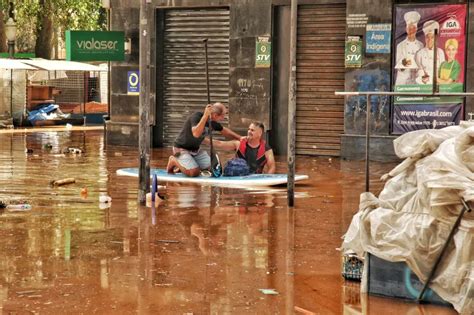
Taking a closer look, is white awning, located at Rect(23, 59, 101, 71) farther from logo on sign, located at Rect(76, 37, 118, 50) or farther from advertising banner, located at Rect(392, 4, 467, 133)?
advertising banner, located at Rect(392, 4, 467, 133)

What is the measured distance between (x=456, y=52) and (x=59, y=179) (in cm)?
797

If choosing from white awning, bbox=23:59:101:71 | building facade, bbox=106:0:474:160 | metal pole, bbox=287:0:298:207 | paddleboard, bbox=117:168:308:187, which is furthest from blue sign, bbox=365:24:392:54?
white awning, bbox=23:59:101:71

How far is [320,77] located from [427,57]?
8.06 ft

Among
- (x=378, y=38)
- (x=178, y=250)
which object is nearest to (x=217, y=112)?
(x=378, y=38)

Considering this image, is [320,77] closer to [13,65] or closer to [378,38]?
[378,38]

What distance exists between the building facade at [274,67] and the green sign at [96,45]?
41 centimetres

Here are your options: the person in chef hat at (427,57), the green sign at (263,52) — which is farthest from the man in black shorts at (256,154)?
the green sign at (263,52)

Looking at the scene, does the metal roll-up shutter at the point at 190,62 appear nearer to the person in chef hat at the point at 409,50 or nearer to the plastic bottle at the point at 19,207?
the person in chef hat at the point at 409,50

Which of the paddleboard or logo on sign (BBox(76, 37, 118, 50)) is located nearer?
the paddleboard

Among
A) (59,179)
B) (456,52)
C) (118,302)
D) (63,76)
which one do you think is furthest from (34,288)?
(63,76)

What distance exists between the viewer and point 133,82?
24.8 m

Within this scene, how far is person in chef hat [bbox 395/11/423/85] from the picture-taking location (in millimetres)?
20828

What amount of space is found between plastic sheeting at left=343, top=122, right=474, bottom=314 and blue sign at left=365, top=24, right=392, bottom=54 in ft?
41.3

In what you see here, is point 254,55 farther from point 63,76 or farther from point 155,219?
point 63,76
